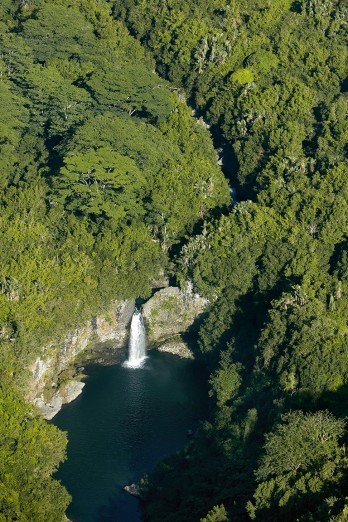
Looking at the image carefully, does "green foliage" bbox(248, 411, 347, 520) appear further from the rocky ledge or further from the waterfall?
the waterfall

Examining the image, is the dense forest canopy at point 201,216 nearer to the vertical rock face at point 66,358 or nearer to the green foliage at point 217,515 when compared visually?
the green foliage at point 217,515

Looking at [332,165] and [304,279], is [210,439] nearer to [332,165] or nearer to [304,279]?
[304,279]

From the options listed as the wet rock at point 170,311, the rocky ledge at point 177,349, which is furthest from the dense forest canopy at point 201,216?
the rocky ledge at point 177,349

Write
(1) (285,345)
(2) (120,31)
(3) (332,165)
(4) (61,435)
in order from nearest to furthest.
→ (4) (61,435)
(1) (285,345)
(3) (332,165)
(2) (120,31)

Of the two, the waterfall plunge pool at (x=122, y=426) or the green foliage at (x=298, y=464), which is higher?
the green foliage at (x=298, y=464)

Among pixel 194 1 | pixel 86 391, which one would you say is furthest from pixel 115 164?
pixel 194 1

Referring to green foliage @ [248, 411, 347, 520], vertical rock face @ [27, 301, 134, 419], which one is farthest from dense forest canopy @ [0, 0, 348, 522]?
vertical rock face @ [27, 301, 134, 419]

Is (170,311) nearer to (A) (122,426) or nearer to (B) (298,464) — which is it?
(A) (122,426)
